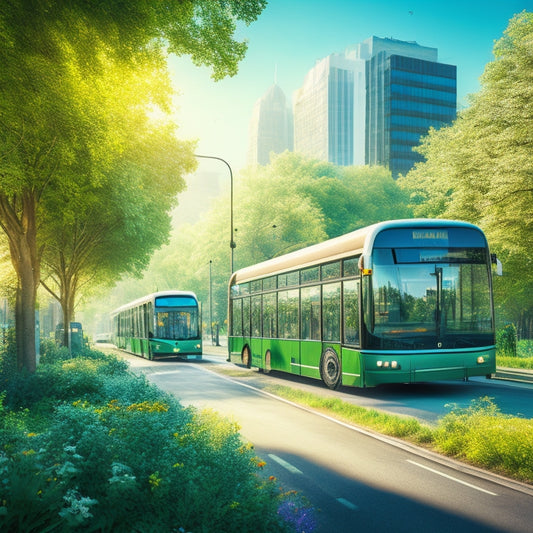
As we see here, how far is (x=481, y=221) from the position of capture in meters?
24.2

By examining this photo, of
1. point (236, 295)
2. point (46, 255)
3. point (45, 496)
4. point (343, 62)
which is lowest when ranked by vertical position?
point (45, 496)

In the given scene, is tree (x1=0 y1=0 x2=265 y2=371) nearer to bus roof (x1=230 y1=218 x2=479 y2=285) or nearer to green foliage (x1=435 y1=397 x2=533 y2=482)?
bus roof (x1=230 y1=218 x2=479 y2=285)

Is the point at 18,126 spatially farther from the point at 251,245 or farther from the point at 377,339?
the point at 251,245

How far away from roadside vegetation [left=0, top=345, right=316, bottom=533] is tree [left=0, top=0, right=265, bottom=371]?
4.92 meters

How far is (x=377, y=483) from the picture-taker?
7.65 m

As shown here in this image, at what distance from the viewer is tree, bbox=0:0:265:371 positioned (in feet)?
28.1

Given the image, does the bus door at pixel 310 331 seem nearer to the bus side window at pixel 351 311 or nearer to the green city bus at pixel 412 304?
the green city bus at pixel 412 304

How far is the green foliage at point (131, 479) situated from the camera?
4.64 metres

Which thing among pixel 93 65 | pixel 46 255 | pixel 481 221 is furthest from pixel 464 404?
pixel 46 255

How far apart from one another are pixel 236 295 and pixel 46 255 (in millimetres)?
13077

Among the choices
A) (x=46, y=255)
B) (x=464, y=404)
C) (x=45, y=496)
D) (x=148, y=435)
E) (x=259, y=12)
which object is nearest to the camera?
(x=45, y=496)

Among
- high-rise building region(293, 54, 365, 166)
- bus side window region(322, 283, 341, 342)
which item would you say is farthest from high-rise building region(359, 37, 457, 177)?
bus side window region(322, 283, 341, 342)

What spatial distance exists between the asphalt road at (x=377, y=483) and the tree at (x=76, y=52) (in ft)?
19.7

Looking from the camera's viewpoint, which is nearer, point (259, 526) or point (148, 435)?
point (259, 526)
